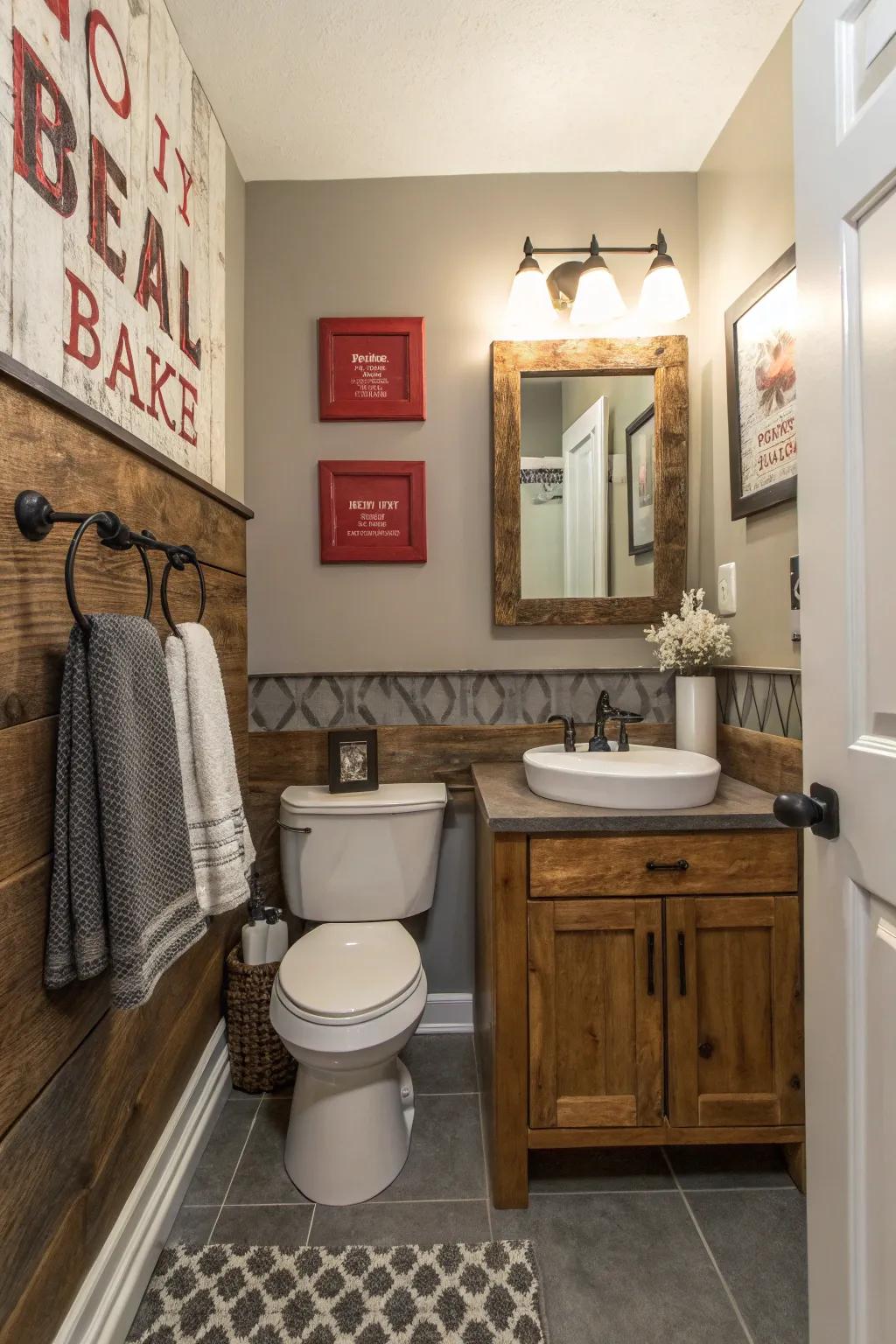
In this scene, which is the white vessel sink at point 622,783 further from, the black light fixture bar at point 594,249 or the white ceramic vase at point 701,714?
the black light fixture bar at point 594,249

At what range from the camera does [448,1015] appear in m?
2.09

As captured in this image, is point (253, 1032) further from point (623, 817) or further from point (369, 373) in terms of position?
point (369, 373)

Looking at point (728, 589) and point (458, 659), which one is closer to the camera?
point (728, 589)

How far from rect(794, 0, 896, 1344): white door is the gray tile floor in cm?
46

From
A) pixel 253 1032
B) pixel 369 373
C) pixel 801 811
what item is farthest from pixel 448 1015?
pixel 369 373

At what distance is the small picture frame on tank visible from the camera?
1.91m

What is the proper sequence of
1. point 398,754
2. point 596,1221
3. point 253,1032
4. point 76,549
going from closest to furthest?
point 76,549, point 596,1221, point 253,1032, point 398,754

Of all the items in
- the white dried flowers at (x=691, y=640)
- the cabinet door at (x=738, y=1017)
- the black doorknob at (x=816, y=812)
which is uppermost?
the white dried flowers at (x=691, y=640)

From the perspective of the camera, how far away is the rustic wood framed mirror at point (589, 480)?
1968 mm

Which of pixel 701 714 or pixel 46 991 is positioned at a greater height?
pixel 701 714

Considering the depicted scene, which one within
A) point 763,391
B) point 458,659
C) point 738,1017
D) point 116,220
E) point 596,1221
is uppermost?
point 116,220

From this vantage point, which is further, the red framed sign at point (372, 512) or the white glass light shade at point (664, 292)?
the red framed sign at point (372, 512)

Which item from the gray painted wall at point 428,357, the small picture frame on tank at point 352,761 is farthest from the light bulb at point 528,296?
the small picture frame on tank at point 352,761

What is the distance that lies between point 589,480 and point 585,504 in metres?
0.07
